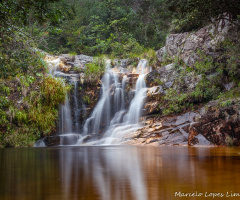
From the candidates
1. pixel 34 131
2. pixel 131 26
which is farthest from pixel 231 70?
pixel 131 26

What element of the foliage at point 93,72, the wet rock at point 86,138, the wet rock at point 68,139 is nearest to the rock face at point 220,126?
the wet rock at point 86,138

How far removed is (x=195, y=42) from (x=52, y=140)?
998 centimetres

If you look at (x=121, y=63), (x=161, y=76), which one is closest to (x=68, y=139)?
(x=161, y=76)

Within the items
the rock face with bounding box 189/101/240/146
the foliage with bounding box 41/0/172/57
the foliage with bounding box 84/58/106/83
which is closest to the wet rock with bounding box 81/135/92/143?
the foliage with bounding box 84/58/106/83

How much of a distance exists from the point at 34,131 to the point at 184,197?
11626 millimetres

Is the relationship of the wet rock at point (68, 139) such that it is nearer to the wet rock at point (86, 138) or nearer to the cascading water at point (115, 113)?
the wet rock at point (86, 138)

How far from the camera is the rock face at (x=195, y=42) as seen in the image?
13.3 metres

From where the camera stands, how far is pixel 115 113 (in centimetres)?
1394

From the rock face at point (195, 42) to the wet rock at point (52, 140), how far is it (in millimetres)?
8103

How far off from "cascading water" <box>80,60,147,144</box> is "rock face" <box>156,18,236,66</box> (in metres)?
2.84

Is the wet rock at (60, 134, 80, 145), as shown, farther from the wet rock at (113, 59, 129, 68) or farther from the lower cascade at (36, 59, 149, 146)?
the wet rock at (113, 59, 129, 68)

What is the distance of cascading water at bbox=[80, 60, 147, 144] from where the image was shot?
38.1 ft

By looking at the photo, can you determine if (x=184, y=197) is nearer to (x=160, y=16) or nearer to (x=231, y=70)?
(x=231, y=70)

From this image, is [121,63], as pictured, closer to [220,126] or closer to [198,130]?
[198,130]
